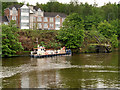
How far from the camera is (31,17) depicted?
118 m

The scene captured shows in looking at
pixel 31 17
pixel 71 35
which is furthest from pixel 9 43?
pixel 31 17

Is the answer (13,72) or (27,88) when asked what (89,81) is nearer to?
(27,88)

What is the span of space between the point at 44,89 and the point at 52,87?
155 centimetres

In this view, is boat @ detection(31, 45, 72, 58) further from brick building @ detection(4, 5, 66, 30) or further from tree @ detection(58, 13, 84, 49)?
brick building @ detection(4, 5, 66, 30)

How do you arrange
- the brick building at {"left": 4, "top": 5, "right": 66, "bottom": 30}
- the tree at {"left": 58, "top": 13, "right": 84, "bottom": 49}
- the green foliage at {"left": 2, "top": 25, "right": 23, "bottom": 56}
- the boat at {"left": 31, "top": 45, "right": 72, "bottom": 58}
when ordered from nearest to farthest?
the green foliage at {"left": 2, "top": 25, "right": 23, "bottom": 56}, the boat at {"left": 31, "top": 45, "right": 72, "bottom": 58}, the tree at {"left": 58, "top": 13, "right": 84, "bottom": 49}, the brick building at {"left": 4, "top": 5, "right": 66, "bottom": 30}

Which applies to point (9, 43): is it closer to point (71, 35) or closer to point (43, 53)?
point (43, 53)

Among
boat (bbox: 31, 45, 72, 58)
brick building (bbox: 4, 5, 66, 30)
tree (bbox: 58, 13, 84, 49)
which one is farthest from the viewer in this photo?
brick building (bbox: 4, 5, 66, 30)

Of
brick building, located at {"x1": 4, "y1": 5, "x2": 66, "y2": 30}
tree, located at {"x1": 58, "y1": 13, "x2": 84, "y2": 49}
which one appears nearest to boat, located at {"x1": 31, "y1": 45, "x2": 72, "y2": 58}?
tree, located at {"x1": 58, "y1": 13, "x2": 84, "y2": 49}

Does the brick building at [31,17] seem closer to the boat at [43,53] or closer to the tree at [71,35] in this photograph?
the tree at [71,35]

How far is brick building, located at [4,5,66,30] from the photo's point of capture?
374ft

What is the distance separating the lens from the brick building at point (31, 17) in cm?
11400

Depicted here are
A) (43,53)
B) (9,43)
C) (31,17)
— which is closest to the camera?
(9,43)

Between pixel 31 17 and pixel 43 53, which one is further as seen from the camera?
pixel 31 17

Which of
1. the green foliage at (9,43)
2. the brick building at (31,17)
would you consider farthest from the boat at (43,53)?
the brick building at (31,17)
